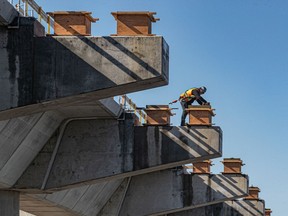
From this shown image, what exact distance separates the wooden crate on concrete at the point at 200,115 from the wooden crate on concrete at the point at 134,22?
9080mm

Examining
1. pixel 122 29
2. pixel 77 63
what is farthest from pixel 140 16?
pixel 77 63

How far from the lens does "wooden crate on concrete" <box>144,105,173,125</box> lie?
89.4ft

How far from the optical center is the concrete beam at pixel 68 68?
1706 cm

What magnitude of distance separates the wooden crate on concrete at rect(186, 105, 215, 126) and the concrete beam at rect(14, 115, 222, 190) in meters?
0.18

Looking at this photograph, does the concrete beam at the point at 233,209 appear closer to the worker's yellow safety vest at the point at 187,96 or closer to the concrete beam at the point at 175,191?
the concrete beam at the point at 175,191

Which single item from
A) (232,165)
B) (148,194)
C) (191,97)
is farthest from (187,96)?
(232,165)

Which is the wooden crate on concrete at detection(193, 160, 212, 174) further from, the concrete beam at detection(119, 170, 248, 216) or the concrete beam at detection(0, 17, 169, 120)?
the concrete beam at detection(0, 17, 169, 120)

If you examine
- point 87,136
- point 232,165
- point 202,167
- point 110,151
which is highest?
point 87,136

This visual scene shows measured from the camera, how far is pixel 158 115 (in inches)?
1080

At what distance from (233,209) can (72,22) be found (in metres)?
30.4

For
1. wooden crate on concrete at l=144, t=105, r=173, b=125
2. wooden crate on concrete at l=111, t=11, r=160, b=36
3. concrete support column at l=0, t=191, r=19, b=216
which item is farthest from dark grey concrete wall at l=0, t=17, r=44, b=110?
wooden crate on concrete at l=144, t=105, r=173, b=125

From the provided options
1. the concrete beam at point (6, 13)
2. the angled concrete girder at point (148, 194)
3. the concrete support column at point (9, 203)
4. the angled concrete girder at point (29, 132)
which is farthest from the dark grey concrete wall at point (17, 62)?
the angled concrete girder at point (148, 194)

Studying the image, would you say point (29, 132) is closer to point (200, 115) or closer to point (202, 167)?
point (200, 115)

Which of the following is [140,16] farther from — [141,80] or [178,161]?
[178,161]
